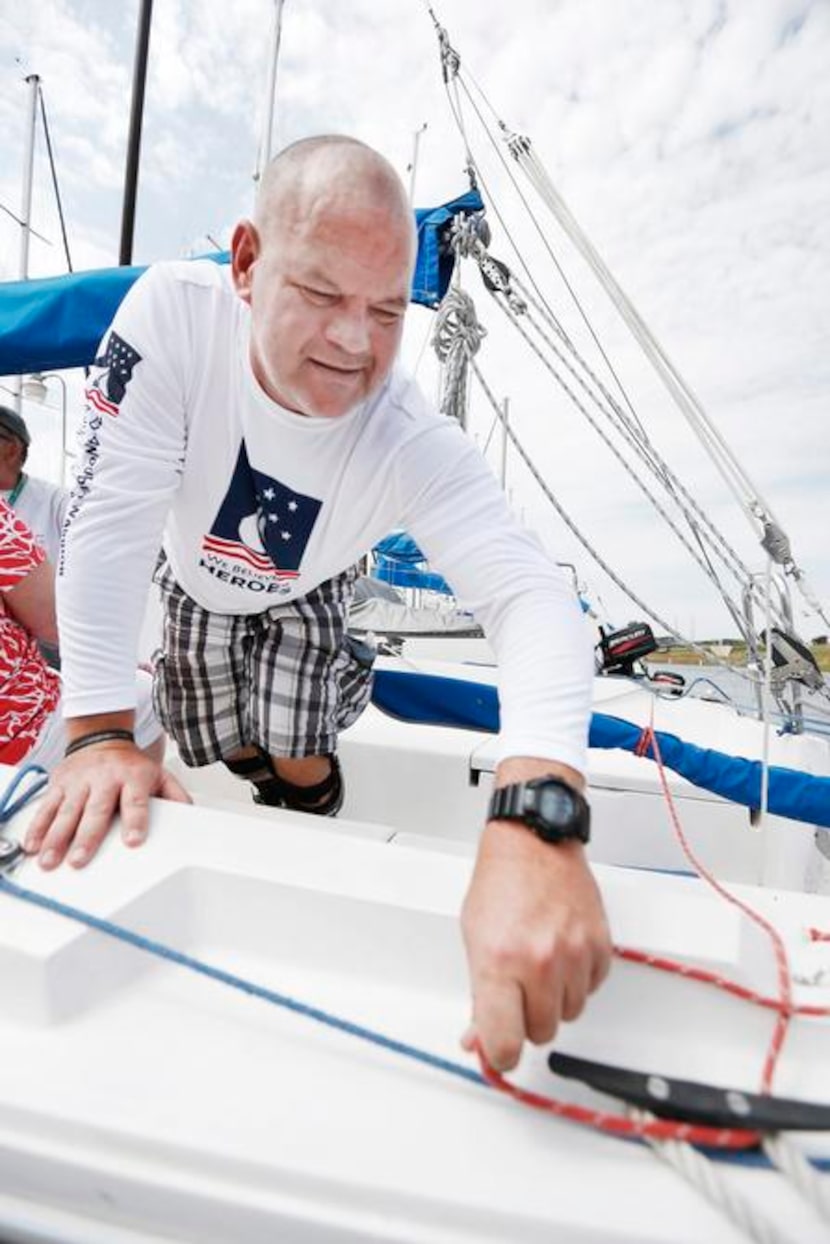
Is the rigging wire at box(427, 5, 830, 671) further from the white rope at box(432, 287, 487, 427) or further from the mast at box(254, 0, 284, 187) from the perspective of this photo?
the mast at box(254, 0, 284, 187)

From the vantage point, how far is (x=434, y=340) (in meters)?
3.54

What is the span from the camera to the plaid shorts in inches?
57.4

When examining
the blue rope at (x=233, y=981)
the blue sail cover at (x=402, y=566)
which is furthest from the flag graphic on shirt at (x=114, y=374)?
the blue sail cover at (x=402, y=566)

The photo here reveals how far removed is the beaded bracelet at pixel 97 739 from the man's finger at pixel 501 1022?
64 cm

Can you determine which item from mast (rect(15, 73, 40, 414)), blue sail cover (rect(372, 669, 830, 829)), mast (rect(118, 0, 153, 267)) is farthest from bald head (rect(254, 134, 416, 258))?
mast (rect(15, 73, 40, 414))

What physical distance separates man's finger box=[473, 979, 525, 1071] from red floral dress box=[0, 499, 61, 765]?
1.08 meters

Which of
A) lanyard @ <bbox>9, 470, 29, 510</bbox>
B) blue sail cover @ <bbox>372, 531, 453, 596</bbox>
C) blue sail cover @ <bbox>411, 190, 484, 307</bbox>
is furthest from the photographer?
blue sail cover @ <bbox>372, 531, 453, 596</bbox>

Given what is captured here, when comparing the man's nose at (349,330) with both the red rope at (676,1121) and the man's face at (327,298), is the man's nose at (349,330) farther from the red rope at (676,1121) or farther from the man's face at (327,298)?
the red rope at (676,1121)

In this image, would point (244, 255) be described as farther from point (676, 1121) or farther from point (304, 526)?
point (676, 1121)

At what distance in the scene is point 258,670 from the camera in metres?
1.49

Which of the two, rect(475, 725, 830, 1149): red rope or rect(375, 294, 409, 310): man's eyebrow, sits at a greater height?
rect(375, 294, 409, 310): man's eyebrow

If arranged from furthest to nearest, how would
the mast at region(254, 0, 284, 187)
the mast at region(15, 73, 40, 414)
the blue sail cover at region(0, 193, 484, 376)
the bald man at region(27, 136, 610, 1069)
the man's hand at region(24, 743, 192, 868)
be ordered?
the mast at region(15, 73, 40, 414)
the mast at region(254, 0, 284, 187)
the blue sail cover at region(0, 193, 484, 376)
the man's hand at region(24, 743, 192, 868)
the bald man at region(27, 136, 610, 1069)

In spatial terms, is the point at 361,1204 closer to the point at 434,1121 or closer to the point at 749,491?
the point at 434,1121

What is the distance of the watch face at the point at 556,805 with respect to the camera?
0.71 metres
